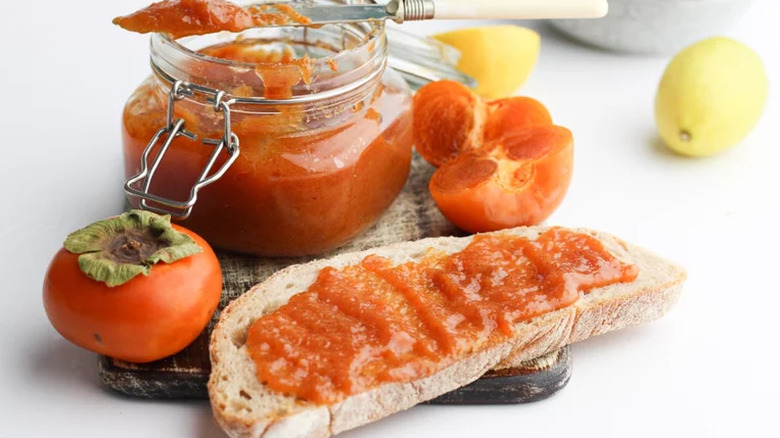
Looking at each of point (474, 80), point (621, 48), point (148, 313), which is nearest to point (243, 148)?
point (148, 313)

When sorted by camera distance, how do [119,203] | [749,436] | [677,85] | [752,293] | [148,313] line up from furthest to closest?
[677,85] → [119,203] → [752,293] → [749,436] → [148,313]

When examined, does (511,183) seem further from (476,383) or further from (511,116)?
(476,383)

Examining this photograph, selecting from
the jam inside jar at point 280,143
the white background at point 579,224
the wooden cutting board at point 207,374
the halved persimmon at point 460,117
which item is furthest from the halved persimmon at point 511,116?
the wooden cutting board at point 207,374

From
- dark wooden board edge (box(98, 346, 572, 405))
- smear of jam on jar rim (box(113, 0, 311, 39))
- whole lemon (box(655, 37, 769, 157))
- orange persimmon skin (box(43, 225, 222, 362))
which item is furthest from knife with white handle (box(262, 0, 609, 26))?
dark wooden board edge (box(98, 346, 572, 405))

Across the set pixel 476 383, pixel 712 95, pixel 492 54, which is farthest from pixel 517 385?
pixel 492 54

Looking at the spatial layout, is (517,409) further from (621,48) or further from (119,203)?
(621,48)

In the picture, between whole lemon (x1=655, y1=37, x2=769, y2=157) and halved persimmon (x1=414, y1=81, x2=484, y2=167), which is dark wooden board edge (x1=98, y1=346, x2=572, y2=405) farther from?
whole lemon (x1=655, y1=37, x2=769, y2=157)
